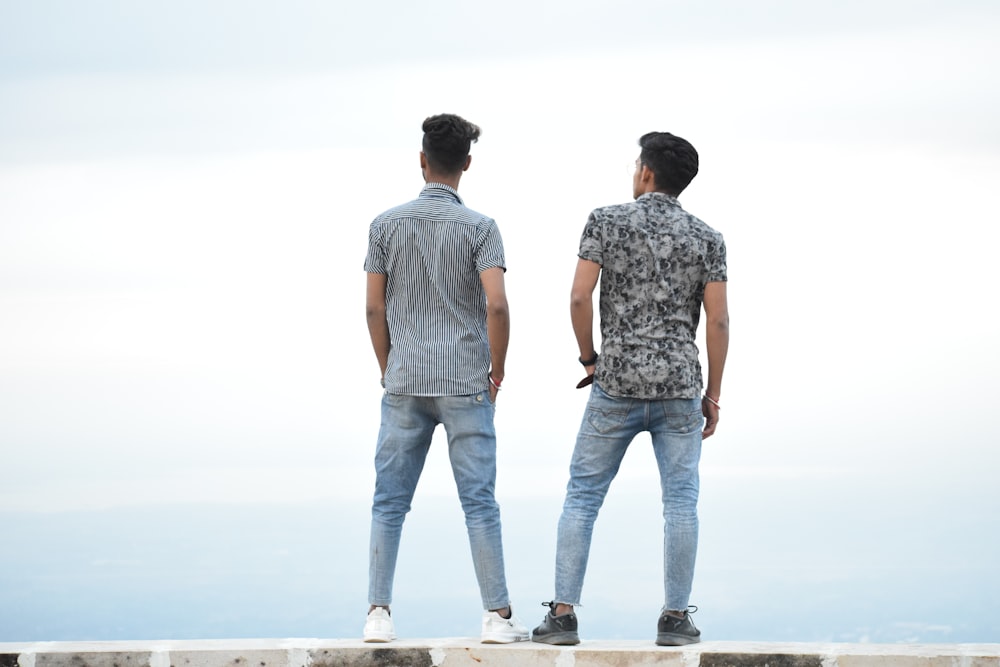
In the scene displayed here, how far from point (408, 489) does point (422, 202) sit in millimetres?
1258

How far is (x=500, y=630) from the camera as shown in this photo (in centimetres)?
505

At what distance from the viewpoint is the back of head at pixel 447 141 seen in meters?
4.89

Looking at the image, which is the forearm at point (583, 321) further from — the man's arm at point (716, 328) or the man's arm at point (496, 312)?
the man's arm at point (716, 328)

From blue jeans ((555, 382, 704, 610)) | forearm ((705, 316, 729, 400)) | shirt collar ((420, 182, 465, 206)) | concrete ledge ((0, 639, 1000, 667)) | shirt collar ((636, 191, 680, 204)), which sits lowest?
concrete ledge ((0, 639, 1000, 667))

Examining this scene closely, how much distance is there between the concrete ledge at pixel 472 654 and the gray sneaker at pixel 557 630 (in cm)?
3

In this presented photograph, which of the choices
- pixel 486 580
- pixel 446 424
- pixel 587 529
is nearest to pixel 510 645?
pixel 486 580

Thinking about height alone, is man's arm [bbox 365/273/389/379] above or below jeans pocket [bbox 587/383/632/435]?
above

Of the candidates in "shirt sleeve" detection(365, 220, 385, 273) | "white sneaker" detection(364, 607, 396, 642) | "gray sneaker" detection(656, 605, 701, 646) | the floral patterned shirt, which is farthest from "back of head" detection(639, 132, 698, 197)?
"white sneaker" detection(364, 607, 396, 642)

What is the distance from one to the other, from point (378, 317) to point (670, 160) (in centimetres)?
142

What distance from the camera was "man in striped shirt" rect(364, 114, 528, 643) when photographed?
4.88 m

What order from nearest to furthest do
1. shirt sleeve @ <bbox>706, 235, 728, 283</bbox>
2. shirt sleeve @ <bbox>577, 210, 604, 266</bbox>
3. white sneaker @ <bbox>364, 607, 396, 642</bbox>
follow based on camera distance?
shirt sleeve @ <bbox>577, 210, 604, 266</bbox> < shirt sleeve @ <bbox>706, 235, 728, 283</bbox> < white sneaker @ <bbox>364, 607, 396, 642</bbox>

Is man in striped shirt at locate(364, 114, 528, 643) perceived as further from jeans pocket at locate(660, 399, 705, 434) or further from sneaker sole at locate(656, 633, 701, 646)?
jeans pocket at locate(660, 399, 705, 434)

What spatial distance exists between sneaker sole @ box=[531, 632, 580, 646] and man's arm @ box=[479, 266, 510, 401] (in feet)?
3.97

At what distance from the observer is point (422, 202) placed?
4949mm
